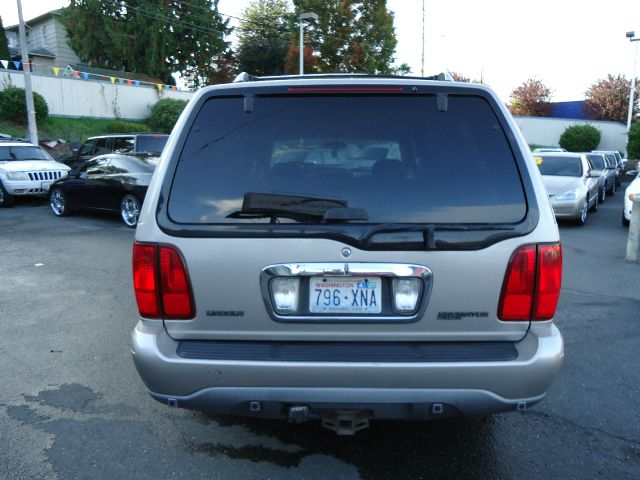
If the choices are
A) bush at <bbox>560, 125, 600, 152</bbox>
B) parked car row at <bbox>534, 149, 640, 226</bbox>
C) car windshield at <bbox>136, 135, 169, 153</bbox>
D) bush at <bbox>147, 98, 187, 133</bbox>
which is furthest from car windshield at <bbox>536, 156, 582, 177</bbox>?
bush at <bbox>560, 125, 600, 152</bbox>

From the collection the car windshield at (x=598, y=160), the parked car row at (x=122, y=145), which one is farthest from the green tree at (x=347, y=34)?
the parked car row at (x=122, y=145)

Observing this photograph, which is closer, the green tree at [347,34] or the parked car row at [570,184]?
the parked car row at [570,184]

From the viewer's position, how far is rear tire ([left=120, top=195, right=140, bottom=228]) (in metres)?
10.6

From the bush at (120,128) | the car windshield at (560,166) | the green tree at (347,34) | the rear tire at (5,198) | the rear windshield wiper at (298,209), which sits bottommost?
the rear tire at (5,198)

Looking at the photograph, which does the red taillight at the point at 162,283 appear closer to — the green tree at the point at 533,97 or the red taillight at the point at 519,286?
the red taillight at the point at 519,286

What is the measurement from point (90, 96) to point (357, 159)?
1087 inches

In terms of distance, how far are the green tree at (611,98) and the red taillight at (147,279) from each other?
47159 mm

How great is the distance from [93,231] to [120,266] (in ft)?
10.6

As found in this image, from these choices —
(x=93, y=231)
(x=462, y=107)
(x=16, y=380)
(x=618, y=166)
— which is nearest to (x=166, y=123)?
(x=93, y=231)

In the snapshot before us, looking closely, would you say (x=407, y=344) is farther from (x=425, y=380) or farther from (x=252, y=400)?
(x=252, y=400)

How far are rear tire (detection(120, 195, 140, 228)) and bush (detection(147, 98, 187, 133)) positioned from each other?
17.5m

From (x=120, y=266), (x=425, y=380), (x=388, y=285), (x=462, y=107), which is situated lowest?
(x=120, y=266)

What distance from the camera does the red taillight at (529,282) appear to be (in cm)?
243

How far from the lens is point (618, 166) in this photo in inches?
930
